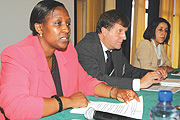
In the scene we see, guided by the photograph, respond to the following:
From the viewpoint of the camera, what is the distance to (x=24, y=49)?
1491 millimetres

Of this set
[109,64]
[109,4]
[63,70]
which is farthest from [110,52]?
[109,4]

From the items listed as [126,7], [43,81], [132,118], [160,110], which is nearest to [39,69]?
[43,81]

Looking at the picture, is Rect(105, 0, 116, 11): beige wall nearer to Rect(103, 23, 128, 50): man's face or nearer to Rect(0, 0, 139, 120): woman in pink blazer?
Rect(103, 23, 128, 50): man's face

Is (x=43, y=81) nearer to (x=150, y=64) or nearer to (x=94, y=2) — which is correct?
(x=150, y=64)

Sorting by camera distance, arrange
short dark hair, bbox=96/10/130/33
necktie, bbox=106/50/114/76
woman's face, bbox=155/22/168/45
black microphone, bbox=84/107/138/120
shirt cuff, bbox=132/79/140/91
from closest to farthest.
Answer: black microphone, bbox=84/107/138/120 < shirt cuff, bbox=132/79/140/91 < short dark hair, bbox=96/10/130/33 < necktie, bbox=106/50/114/76 < woman's face, bbox=155/22/168/45

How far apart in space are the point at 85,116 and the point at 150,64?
2496 millimetres

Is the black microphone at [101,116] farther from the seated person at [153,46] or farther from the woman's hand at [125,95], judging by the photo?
the seated person at [153,46]

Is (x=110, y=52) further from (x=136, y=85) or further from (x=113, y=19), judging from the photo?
(x=136, y=85)

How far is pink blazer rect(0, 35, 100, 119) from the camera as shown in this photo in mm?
1274

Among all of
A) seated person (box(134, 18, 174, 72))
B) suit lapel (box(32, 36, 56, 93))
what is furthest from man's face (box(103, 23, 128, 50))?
seated person (box(134, 18, 174, 72))

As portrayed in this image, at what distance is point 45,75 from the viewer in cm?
158

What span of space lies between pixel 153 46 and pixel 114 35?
1.56m

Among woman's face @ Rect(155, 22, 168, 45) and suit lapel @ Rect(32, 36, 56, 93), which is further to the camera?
woman's face @ Rect(155, 22, 168, 45)

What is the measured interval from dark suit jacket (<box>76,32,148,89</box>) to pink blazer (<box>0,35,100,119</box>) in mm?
244
